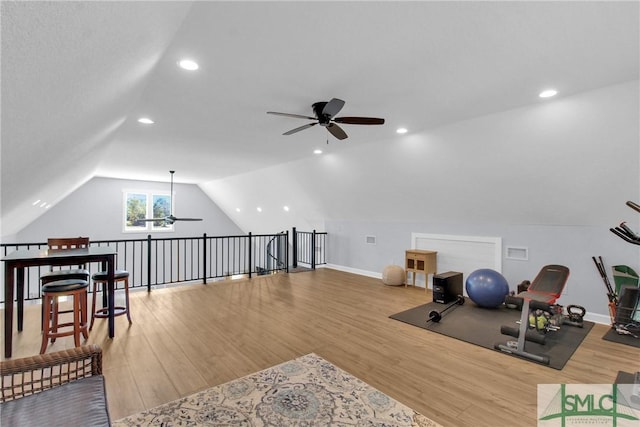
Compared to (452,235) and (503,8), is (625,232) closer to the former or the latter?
(503,8)

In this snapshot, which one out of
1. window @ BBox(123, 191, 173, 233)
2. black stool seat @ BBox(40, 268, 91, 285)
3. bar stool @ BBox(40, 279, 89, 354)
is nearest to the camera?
bar stool @ BBox(40, 279, 89, 354)

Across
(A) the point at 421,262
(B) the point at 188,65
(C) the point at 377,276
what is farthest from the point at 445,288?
(B) the point at 188,65

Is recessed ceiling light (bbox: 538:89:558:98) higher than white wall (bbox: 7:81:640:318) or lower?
higher

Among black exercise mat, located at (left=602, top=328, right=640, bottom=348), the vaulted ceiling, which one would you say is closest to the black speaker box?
black exercise mat, located at (left=602, top=328, right=640, bottom=348)

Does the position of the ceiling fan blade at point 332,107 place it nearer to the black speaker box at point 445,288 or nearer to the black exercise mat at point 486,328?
the black exercise mat at point 486,328

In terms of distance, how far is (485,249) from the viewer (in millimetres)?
5395

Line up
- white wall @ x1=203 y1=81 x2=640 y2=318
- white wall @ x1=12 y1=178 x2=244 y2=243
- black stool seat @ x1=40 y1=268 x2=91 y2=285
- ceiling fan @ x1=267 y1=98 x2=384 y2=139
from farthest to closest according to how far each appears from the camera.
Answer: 1. white wall @ x1=12 y1=178 x2=244 y2=243
2. white wall @ x1=203 y1=81 x2=640 y2=318
3. black stool seat @ x1=40 y1=268 x2=91 y2=285
4. ceiling fan @ x1=267 y1=98 x2=384 y2=139

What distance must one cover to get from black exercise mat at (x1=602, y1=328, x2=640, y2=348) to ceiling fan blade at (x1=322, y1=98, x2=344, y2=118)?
4.27 m

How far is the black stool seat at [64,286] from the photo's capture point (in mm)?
2895

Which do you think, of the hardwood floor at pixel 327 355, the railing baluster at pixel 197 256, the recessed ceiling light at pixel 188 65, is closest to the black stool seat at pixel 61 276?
the hardwood floor at pixel 327 355

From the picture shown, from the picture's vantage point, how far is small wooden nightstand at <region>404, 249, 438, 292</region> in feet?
19.0

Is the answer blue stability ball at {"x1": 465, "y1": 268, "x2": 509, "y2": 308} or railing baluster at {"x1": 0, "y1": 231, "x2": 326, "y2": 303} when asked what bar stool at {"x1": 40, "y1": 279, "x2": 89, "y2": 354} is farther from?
blue stability ball at {"x1": 465, "y1": 268, "x2": 509, "y2": 308}

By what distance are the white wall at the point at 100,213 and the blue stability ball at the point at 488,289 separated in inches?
392

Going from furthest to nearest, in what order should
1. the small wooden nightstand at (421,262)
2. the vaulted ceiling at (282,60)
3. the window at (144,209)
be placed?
1. the window at (144,209)
2. the small wooden nightstand at (421,262)
3. the vaulted ceiling at (282,60)
